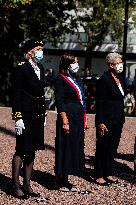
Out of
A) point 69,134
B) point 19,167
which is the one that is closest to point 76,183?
point 69,134

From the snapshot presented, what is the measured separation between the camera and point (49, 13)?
27.4 metres

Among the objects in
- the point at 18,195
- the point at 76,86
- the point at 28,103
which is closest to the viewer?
the point at 28,103

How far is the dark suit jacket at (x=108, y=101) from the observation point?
8039mm

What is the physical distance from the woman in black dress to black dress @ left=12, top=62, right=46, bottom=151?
38 centimetres

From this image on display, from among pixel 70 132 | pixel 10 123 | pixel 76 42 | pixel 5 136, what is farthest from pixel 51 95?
pixel 76 42

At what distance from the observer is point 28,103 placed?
710cm

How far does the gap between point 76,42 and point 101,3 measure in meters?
14.6

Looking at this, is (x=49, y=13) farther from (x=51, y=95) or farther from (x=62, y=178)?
(x=62, y=178)

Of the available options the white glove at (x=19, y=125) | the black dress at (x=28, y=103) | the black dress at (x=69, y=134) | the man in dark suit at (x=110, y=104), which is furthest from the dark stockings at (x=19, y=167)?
the man in dark suit at (x=110, y=104)

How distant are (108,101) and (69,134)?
0.78 metres

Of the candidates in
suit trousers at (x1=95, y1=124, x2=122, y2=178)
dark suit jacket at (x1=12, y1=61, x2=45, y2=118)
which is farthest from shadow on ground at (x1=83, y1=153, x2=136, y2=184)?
dark suit jacket at (x1=12, y1=61, x2=45, y2=118)

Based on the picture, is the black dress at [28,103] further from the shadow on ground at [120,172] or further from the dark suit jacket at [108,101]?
the shadow on ground at [120,172]

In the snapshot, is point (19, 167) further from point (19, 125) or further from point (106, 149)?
point (106, 149)

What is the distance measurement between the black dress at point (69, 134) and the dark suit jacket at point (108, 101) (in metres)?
0.47
